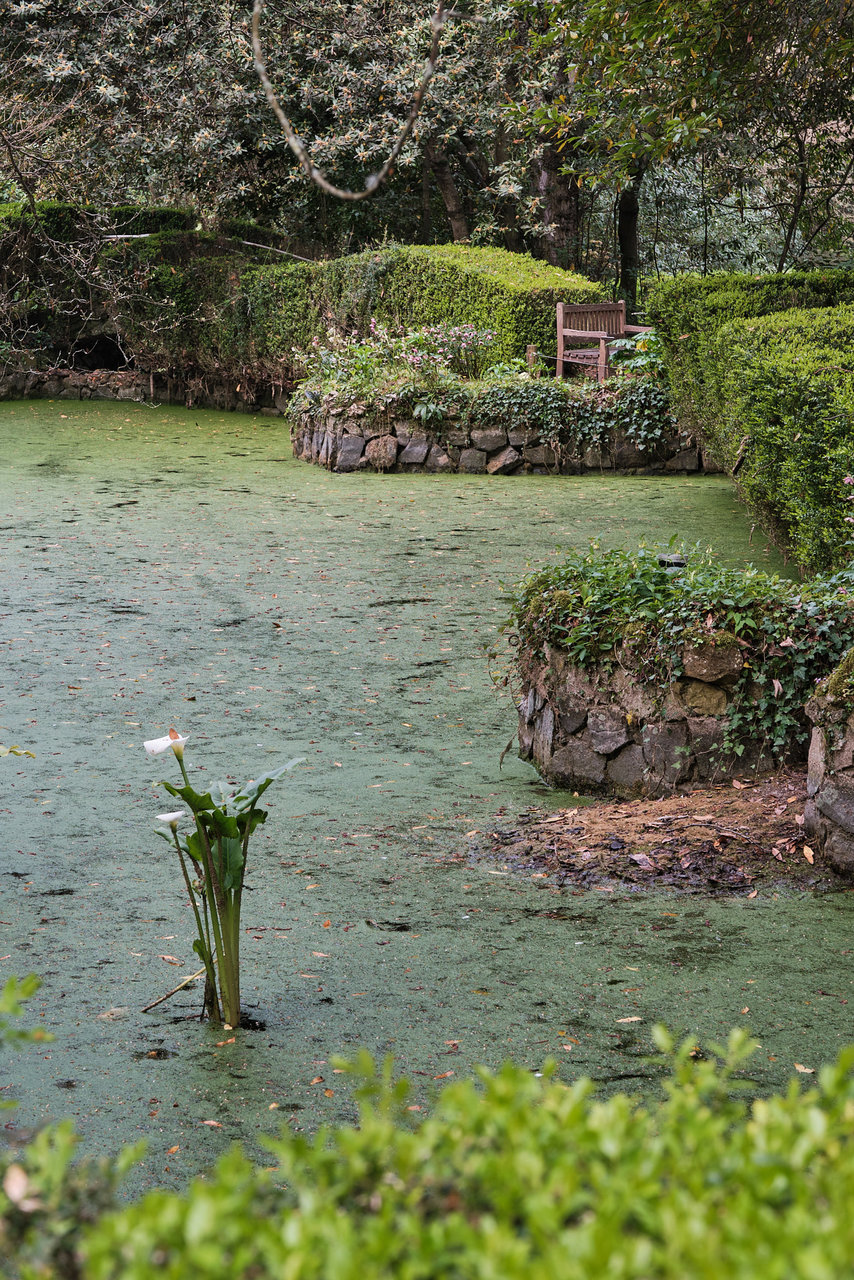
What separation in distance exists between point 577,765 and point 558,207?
15616 millimetres

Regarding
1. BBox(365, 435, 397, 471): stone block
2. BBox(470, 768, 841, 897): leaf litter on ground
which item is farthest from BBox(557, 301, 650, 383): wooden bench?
BBox(470, 768, 841, 897): leaf litter on ground

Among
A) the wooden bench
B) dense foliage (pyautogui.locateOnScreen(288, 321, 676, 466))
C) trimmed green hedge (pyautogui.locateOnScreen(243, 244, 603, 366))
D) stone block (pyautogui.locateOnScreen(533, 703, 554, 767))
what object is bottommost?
stone block (pyautogui.locateOnScreen(533, 703, 554, 767))

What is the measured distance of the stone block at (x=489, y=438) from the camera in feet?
45.8

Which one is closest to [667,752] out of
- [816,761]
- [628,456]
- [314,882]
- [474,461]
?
[816,761]

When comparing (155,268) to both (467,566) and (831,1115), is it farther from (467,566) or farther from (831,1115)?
(831,1115)

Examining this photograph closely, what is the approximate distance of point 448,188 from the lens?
1970cm

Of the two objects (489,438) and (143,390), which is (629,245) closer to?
(489,438)

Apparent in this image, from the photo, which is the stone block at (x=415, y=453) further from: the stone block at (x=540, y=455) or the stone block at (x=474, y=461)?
the stone block at (x=540, y=455)

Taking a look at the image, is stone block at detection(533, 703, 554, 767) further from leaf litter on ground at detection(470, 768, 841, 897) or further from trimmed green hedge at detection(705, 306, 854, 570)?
trimmed green hedge at detection(705, 306, 854, 570)

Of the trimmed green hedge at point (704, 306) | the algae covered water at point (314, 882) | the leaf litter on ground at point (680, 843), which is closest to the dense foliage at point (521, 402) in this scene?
the trimmed green hedge at point (704, 306)

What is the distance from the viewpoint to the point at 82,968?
12.0 feet

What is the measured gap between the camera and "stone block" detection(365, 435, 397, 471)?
14.1m

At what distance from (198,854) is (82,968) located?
0.60m

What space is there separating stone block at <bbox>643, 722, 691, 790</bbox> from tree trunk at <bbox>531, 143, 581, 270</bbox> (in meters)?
15.0
